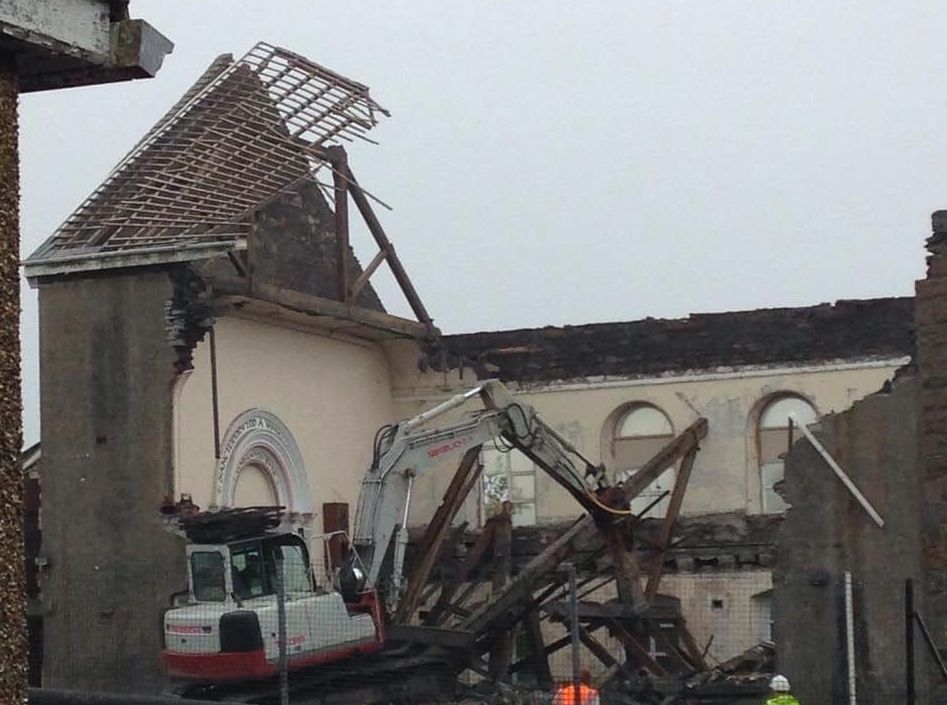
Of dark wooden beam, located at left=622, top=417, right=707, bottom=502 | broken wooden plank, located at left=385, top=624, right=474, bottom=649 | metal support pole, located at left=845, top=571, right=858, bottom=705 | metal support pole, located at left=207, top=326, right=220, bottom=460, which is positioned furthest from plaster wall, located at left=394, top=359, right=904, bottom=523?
metal support pole, located at left=845, top=571, right=858, bottom=705

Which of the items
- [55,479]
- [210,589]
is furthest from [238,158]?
[210,589]

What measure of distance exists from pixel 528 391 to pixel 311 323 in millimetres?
4436

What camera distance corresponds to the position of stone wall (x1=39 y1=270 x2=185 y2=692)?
2598 centimetres

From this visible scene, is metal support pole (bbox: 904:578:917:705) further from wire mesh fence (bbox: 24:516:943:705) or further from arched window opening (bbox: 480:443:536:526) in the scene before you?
arched window opening (bbox: 480:443:536:526)

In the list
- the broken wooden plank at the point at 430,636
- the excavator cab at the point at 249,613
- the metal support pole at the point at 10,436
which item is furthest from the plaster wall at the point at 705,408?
the metal support pole at the point at 10,436

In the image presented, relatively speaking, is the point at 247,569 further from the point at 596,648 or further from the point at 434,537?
the point at 596,648

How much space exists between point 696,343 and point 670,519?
4016mm

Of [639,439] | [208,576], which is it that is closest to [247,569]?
[208,576]

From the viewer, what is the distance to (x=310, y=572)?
23719mm

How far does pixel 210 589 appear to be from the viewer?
23.9 metres

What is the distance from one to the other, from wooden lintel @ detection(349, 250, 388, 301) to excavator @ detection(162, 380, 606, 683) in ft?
13.4

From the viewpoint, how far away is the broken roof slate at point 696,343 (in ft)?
99.6

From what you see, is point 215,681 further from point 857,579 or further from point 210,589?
point 857,579

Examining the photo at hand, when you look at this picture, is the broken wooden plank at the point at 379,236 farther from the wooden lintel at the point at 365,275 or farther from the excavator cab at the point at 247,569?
the excavator cab at the point at 247,569
